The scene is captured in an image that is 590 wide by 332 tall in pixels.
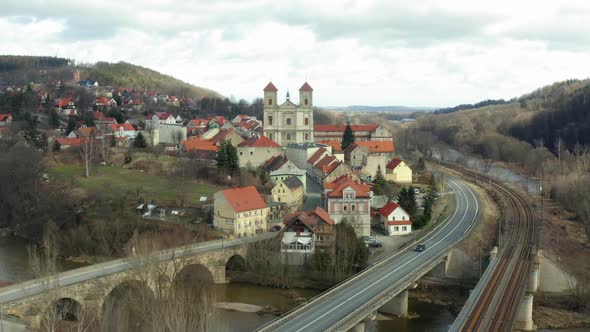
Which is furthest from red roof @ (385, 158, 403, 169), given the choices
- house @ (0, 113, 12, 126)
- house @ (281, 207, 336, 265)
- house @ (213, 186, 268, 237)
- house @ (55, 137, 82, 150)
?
house @ (0, 113, 12, 126)

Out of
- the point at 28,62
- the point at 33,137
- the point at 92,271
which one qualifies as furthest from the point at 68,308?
the point at 28,62

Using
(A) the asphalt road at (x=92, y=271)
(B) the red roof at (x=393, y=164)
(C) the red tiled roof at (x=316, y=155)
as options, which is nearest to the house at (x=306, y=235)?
(A) the asphalt road at (x=92, y=271)

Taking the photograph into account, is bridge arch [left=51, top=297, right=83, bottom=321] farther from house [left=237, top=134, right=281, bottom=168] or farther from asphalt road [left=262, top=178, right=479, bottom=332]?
house [left=237, top=134, right=281, bottom=168]

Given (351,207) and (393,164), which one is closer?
(351,207)

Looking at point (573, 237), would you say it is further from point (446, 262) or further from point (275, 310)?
point (275, 310)

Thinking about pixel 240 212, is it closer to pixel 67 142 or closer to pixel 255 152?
pixel 255 152

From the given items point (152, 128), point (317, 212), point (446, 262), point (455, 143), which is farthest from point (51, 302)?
point (455, 143)

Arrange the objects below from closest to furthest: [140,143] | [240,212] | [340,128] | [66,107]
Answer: [240,212] → [140,143] → [340,128] → [66,107]
